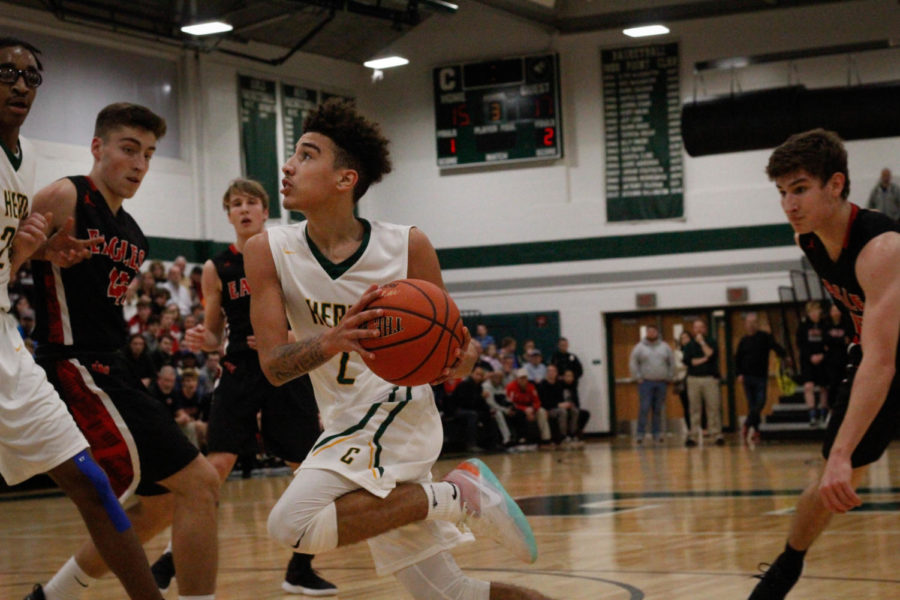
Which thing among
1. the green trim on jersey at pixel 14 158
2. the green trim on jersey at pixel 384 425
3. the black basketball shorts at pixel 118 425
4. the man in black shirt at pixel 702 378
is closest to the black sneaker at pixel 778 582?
the green trim on jersey at pixel 384 425

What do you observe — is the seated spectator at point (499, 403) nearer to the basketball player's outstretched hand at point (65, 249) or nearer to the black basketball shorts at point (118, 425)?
the black basketball shorts at point (118, 425)

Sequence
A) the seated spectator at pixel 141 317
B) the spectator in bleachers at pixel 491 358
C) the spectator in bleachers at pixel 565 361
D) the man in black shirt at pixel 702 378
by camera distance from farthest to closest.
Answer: the spectator in bleachers at pixel 565 361 → the spectator in bleachers at pixel 491 358 → the man in black shirt at pixel 702 378 → the seated spectator at pixel 141 317

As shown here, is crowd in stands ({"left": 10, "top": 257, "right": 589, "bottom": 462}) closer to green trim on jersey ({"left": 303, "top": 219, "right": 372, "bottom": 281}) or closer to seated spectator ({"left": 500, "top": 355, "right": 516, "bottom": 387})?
seated spectator ({"left": 500, "top": 355, "right": 516, "bottom": 387})

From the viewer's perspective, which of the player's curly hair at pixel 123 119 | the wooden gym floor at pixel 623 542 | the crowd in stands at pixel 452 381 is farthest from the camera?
the crowd in stands at pixel 452 381

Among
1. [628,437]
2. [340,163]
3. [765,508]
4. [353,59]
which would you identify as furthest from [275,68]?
[340,163]

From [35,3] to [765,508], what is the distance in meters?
12.9

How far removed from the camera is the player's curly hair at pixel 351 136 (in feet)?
11.8

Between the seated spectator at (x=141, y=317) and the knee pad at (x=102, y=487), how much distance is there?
1045cm

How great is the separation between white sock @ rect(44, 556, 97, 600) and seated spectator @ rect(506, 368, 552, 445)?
44.8 feet

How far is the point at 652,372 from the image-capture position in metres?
17.8

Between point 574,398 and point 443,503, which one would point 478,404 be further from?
point 443,503

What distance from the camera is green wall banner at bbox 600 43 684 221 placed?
20.2m

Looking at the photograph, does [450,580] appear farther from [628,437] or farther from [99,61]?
[628,437]

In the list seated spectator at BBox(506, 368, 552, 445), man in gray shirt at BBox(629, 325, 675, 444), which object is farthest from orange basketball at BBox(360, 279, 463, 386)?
man in gray shirt at BBox(629, 325, 675, 444)
